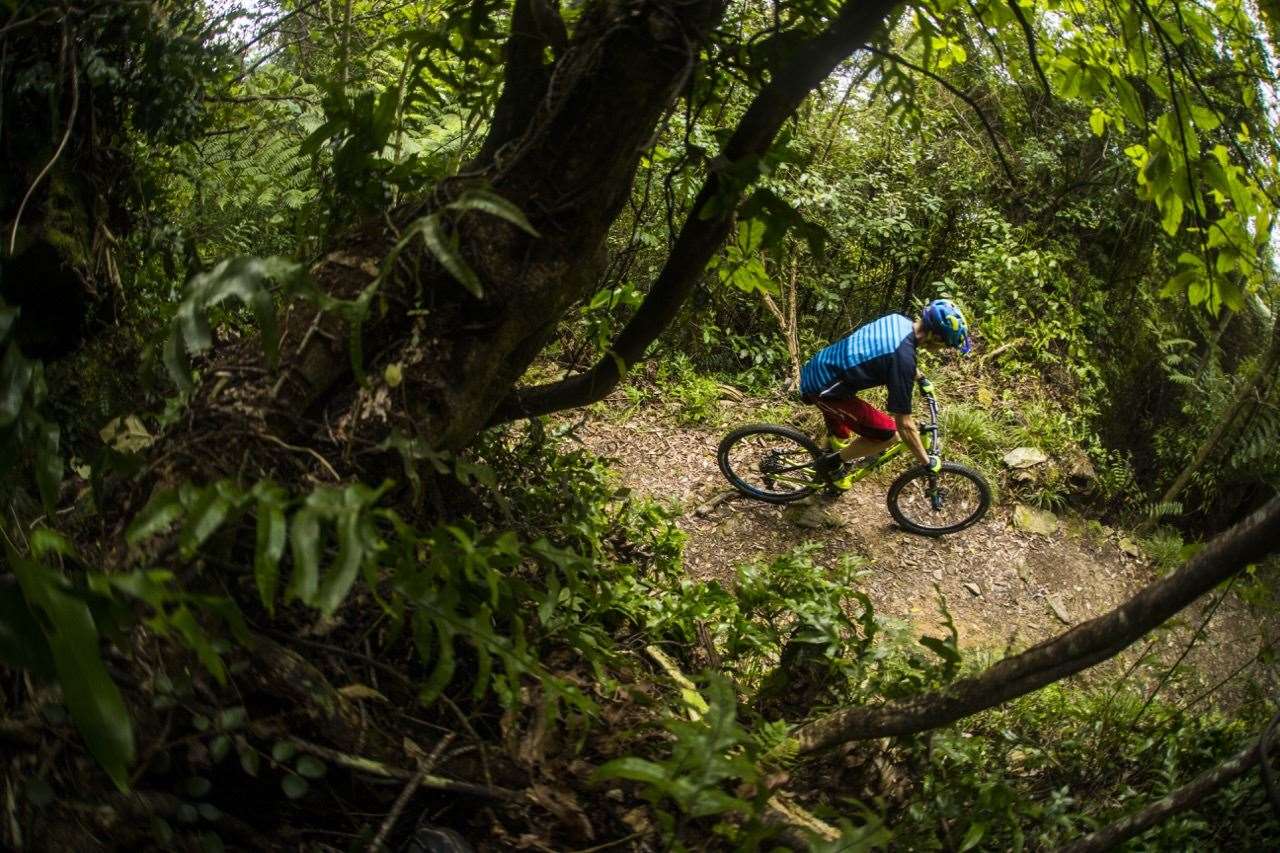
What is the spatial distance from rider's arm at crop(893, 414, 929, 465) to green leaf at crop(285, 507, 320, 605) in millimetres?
5842

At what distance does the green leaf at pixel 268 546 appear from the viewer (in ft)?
4.09

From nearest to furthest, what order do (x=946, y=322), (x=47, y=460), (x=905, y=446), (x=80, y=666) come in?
(x=80, y=666), (x=47, y=460), (x=946, y=322), (x=905, y=446)

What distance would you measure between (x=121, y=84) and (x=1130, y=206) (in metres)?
10.7

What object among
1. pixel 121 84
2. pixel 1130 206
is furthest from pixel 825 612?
pixel 1130 206

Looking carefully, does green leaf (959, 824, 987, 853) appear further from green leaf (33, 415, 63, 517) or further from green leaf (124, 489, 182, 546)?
green leaf (33, 415, 63, 517)

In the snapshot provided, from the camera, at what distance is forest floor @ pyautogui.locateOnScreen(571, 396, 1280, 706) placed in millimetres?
6691

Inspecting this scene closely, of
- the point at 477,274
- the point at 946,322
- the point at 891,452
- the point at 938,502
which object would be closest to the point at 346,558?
the point at 477,274

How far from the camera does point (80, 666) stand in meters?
1.05

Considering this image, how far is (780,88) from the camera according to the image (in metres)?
2.23

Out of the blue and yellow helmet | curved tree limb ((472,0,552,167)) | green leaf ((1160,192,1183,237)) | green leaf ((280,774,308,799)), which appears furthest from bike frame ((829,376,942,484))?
green leaf ((280,774,308,799))

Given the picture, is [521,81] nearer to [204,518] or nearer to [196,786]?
[204,518]

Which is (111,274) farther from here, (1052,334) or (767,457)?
(1052,334)

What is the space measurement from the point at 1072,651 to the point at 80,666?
205 centimetres

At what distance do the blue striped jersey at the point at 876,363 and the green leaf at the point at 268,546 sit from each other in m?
5.62
